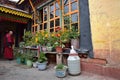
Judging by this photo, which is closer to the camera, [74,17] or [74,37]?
[74,37]

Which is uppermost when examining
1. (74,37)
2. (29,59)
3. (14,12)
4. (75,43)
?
(14,12)

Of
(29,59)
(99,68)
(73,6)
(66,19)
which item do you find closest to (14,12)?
(29,59)

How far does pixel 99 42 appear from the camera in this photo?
16.1 feet

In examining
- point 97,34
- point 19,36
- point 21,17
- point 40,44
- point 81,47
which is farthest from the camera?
point 19,36

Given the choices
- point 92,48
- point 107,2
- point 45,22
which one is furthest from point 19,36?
point 107,2

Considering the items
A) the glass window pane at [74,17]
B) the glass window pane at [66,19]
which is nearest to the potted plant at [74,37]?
the glass window pane at [74,17]

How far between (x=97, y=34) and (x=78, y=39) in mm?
A: 1034

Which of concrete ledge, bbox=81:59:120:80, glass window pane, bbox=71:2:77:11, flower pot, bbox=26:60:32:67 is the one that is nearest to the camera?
concrete ledge, bbox=81:59:120:80

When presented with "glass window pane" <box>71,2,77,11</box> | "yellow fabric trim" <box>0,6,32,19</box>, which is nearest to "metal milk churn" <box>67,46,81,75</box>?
"glass window pane" <box>71,2,77,11</box>

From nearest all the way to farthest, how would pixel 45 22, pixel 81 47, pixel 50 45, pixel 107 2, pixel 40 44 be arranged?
pixel 107 2
pixel 81 47
pixel 50 45
pixel 40 44
pixel 45 22

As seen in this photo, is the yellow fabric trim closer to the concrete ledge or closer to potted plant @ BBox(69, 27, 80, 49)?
potted plant @ BBox(69, 27, 80, 49)

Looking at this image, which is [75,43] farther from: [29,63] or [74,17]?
[29,63]

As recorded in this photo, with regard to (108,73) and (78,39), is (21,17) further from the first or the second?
(108,73)

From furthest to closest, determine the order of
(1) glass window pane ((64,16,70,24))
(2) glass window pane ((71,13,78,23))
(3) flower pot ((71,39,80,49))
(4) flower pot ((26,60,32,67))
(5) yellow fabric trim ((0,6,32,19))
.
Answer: (5) yellow fabric trim ((0,6,32,19)), (4) flower pot ((26,60,32,67)), (1) glass window pane ((64,16,70,24)), (2) glass window pane ((71,13,78,23)), (3) flower pot ((71,39,80,49))
